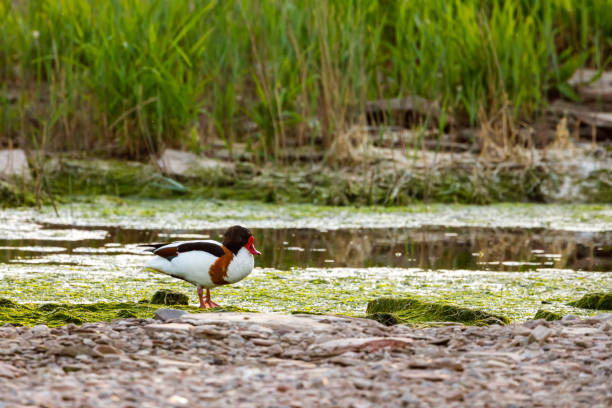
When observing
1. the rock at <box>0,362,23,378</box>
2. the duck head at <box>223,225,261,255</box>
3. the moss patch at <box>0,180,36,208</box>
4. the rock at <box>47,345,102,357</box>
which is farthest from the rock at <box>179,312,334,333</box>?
the moss patch at <box>0,180,36,208</box>

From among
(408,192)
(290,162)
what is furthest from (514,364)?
(290,162)

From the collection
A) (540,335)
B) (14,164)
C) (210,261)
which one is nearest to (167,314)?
(210,261)

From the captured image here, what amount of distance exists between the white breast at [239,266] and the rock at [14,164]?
435 centimetres

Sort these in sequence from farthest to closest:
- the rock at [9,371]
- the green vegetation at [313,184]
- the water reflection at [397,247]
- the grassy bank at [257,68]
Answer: the grassy bank at [257,68]
the green vegetation at [313,184]
the water reflection at [397,247]
the rock at [9,371]

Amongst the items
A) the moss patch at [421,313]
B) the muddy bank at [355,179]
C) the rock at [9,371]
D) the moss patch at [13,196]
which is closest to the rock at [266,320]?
the moss patch at [421,313]

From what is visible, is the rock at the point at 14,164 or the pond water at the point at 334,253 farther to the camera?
the rock at the point at 14,164

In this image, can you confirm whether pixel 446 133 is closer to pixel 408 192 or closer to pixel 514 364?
pixel 408 192

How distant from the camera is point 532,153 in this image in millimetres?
8758

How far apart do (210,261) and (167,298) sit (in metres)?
0.30

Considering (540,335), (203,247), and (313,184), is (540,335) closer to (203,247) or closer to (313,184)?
(203,247)

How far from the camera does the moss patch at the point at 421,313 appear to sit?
3.89 metres

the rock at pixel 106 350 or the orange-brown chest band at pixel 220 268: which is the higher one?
the orange-brown chest band at pixel 220 268

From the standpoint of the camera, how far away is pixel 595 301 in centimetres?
443

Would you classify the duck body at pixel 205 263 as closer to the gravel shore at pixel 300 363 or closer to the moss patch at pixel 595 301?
the gravel shore at pixel 300 363
